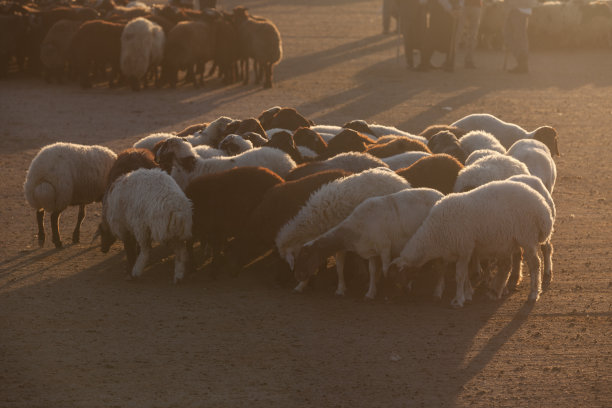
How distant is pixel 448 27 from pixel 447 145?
1143 centimetres

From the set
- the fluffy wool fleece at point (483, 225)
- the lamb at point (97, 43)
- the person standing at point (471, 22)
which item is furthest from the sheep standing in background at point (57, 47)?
the fluffy wool fleece at point (483, 225)

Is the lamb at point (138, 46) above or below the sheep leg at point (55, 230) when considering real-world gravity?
above

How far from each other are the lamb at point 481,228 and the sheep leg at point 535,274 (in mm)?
10

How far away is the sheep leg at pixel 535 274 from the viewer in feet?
26.2

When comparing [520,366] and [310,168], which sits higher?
[310,168]

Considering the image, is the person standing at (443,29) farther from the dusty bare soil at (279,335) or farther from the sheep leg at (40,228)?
the sheep leg at (40,228)

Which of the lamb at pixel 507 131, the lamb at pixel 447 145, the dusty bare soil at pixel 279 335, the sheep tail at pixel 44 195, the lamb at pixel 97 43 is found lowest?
the dusty bare soil at pixel 279 335

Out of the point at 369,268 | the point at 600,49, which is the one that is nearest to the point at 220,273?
Result: the point at 369,268

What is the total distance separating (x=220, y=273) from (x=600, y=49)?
64.3 ft

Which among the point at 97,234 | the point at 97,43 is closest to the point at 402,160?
the point at 97,234

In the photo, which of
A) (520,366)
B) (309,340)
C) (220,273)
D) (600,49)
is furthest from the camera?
(600,49)

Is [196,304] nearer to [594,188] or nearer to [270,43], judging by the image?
[594,188]

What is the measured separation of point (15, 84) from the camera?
20656 mm

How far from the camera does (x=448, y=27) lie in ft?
69.5
